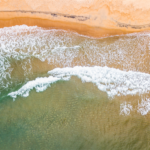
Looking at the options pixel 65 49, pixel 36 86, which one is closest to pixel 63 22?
pixel 65 49

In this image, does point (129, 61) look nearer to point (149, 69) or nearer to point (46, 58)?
point (149, 69)

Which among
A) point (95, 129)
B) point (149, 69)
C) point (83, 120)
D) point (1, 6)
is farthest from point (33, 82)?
point (149, 69)

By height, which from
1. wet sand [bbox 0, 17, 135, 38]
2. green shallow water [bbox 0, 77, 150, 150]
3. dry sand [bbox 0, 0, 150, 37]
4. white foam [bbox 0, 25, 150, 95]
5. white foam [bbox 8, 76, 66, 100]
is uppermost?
dry sand [bbox 0, 0, 150, 37]

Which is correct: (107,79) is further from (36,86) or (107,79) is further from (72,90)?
(36,86)

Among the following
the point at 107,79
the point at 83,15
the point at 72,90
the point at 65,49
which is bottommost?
the point at 72,90

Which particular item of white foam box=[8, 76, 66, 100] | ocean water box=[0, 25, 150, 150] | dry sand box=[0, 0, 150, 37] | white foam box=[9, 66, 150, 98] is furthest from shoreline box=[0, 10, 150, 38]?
white foam box=[8, 76, 66, 100]

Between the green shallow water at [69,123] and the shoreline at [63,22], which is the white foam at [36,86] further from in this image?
the shoreline at [63,22]

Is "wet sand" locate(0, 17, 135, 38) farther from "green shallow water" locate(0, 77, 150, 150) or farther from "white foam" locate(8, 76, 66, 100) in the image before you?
"green shallow water" locate(0, 77, 150, 150)
